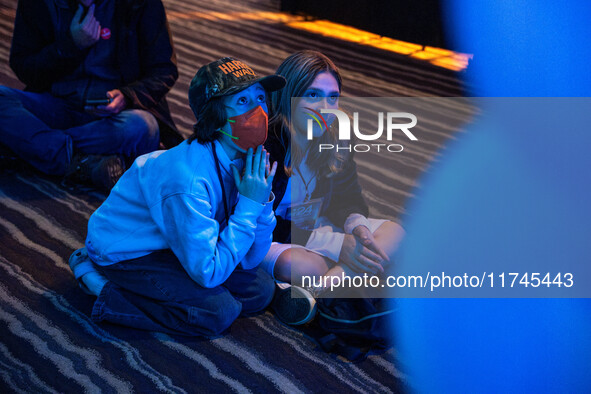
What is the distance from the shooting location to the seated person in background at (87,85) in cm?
220

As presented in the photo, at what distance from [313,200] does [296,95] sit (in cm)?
31

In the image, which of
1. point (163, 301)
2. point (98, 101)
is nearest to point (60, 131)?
point (98, 101)

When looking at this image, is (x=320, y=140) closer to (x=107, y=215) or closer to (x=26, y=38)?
(x=107, y=215)

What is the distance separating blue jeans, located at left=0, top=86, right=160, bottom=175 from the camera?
2.20 meters

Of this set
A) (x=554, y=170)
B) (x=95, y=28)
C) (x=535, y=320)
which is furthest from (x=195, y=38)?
(x=535, y=320)

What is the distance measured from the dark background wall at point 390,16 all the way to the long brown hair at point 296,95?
2.95 m

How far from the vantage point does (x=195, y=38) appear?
4.27m

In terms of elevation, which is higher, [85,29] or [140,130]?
[85,29]

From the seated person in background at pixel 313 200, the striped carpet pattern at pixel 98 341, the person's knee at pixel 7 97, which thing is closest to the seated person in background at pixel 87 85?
the person's knee at pixel 7 97

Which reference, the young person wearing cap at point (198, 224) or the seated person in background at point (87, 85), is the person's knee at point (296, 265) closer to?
the young person wearing cap at point (198, 224)

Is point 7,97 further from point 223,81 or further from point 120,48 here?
point 223,81

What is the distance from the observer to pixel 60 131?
2236mm

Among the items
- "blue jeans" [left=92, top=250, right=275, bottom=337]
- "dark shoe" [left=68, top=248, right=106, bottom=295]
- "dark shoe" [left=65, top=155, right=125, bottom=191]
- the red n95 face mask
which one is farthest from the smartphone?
the red n95 face mask

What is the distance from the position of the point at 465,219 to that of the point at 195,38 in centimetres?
272
